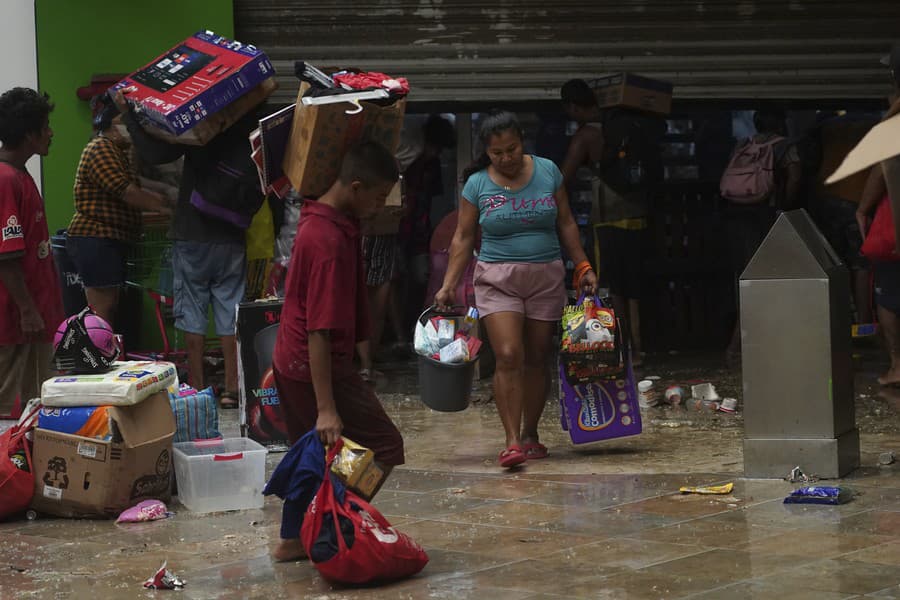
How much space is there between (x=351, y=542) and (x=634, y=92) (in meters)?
6.61

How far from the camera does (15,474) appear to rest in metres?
6.59

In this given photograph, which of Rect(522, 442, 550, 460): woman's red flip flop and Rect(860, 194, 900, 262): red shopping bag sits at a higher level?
Rect(860, 194, 900, 262): red shopping bag

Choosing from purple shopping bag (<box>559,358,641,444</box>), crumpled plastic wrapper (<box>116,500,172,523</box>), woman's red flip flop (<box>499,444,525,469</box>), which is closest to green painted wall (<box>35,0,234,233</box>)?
purple shopping bag (<box>559,358,641,444</box>)

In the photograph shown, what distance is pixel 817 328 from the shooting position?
271 inches

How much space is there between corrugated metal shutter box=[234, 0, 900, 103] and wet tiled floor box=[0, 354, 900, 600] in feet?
14.1

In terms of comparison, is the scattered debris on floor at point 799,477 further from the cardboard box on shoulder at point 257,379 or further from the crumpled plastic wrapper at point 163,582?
the crumpled plastic wrapper at point 163,582

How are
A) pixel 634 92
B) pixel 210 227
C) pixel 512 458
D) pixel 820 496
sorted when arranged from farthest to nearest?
pixel 634 92 < pixel 210 227 < pixel 512 458 < pixel 820 496

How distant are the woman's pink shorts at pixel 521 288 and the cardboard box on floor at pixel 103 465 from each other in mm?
1948

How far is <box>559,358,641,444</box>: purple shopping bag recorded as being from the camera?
795 centimetres

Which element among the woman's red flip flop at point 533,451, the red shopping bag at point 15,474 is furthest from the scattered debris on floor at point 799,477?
the red shopping bag at point 15,474

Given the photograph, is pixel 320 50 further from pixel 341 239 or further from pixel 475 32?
pixel 341 239

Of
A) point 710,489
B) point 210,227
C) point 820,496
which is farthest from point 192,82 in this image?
point 820,496

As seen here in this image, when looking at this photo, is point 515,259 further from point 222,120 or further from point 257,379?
point 222,120

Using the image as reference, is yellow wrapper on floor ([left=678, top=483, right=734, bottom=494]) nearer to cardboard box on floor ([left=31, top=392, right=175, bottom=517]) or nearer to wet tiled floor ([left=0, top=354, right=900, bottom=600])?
wet tiled floor ([left=0, top=354, right=900, bottom=600])
